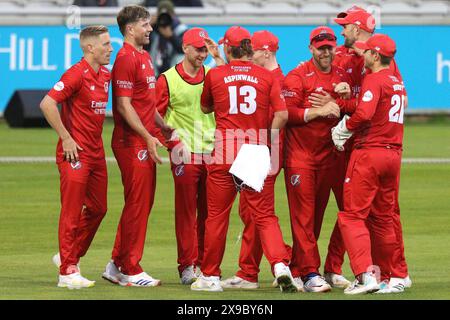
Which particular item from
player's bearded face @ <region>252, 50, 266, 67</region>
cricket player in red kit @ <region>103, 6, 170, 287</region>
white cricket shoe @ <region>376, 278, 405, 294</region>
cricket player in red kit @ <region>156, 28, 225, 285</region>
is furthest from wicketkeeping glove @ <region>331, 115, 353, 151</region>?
cricket player in red kit @ <region>103, 6, 170, 287</region>

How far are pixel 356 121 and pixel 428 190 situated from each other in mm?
7832

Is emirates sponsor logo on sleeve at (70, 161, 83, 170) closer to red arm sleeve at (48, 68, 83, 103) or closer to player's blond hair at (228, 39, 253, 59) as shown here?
red arm sleeve at (48, 68, 83, 103)

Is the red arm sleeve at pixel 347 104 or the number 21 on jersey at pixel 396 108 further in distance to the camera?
the red arm sleeve at pixel 347 104

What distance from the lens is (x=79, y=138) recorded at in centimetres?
1130

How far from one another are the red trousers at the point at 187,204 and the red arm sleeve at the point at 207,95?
82 centimetres

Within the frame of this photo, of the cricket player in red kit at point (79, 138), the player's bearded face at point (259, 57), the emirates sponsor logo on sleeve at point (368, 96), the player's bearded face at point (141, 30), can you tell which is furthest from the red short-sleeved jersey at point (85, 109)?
the emirates sponsor logo on sleeve at point (368, 96)

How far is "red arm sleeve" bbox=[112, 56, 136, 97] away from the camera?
1148 cm

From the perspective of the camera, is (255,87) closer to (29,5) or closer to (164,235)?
(164,235)

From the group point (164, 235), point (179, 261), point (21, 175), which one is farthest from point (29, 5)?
point (179, 261)

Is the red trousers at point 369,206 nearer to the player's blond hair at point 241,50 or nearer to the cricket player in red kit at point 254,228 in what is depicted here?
the cricket player in red kit at point 254,228

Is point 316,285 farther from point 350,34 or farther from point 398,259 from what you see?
point 350,34

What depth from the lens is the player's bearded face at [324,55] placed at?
1145 centimetres

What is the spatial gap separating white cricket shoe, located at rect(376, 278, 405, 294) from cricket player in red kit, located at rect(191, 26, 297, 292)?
77 cm

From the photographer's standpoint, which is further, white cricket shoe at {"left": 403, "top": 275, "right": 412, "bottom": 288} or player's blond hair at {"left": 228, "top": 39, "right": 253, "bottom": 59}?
white cricket shoe at {"left": 403, "top": 275, "right": 412, "bottom": 288}
